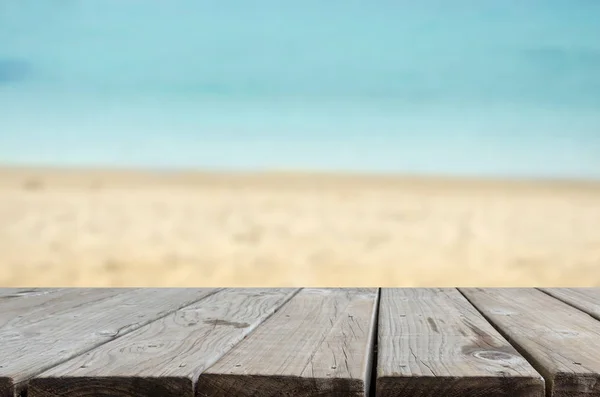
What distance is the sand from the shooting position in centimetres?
859

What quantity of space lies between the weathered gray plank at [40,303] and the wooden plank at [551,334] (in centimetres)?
94

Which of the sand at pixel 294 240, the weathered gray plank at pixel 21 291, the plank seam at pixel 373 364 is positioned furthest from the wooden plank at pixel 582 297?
the sand at pixel 294 240

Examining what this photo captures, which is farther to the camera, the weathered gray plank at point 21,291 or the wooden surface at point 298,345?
the weathered gray plank at point 21,291

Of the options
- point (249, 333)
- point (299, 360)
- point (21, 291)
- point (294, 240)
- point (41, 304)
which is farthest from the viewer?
point (294, 240)

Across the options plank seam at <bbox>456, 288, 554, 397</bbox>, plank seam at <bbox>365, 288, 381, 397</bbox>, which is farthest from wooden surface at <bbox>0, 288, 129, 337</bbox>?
plank seam at <bbox>456, 288, 554, 397</bbox>

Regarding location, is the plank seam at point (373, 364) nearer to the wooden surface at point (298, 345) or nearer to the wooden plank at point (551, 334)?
the wooden surface at point (298, 345)

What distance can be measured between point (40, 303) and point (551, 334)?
119 centimetres

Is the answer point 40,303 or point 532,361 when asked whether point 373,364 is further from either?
point 40,303

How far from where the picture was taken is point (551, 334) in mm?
1442

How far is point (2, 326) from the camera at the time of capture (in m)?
1.59

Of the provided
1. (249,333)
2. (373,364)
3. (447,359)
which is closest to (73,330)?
(249,333)

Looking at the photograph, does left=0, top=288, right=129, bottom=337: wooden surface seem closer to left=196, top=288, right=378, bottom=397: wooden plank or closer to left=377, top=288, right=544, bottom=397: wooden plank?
left=196, top=288, right=378, bottom=397: wooden plank

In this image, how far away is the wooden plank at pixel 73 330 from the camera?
3.76 ft

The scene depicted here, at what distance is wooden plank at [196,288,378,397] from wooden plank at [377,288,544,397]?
1.5 inches
